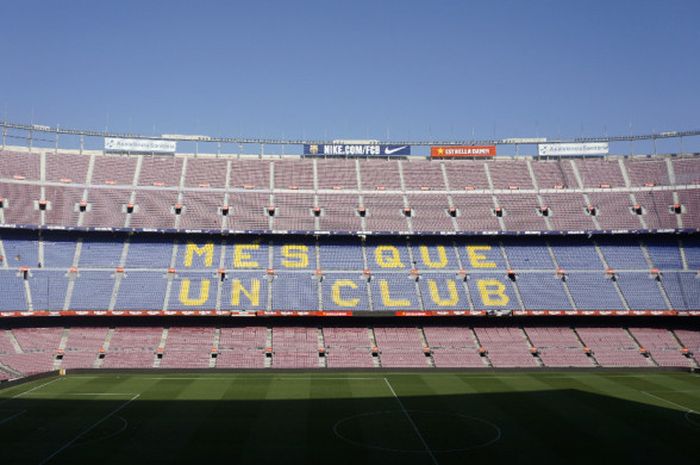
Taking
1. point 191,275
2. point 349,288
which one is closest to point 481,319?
point 349,288

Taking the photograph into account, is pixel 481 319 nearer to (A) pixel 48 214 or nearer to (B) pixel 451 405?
(B) pixel 451 405

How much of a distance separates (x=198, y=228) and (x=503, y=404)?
35.7 m

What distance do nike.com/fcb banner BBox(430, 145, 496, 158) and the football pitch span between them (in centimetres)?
3233

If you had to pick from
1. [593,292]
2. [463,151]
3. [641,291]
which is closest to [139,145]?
[463,151]

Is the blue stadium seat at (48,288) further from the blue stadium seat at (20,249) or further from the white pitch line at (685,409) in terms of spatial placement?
the white pitch line at (685,409)

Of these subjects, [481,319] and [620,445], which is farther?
[481,319]

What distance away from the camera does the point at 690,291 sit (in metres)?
56.8

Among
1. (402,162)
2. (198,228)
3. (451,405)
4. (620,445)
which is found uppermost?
(402,162)

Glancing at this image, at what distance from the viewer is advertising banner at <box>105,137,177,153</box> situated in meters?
68.8

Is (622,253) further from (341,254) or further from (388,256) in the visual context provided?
(341,254)

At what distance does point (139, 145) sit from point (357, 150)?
25513mm

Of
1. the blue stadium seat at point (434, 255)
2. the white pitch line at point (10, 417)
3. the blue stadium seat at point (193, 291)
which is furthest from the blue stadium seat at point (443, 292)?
the white pitch line at point (10, 417)

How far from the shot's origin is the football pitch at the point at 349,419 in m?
27.1

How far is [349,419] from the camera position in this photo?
3350 centimetres
